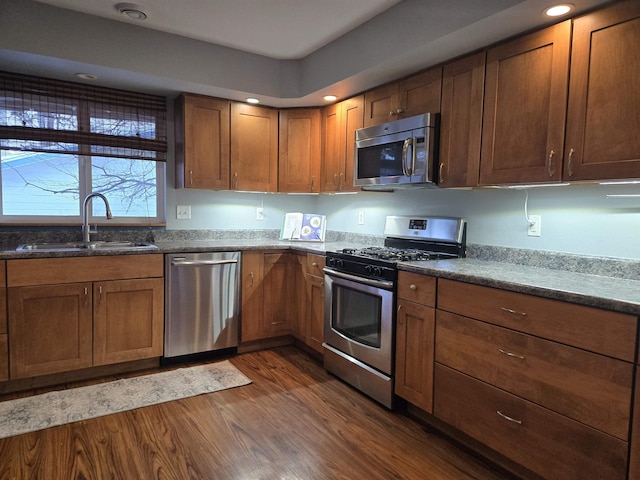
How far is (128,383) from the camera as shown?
2654 mm

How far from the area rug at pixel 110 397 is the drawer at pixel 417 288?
1.26m

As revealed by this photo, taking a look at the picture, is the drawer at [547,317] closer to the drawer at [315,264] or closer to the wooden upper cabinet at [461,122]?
the wooden upper cabinet at [461,122]

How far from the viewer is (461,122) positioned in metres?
2.26

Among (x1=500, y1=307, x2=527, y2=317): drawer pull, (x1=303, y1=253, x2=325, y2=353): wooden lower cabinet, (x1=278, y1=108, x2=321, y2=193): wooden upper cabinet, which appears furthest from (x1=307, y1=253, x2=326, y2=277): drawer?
(x1=500, y1=307, x2=527, y2=317): drawer pull

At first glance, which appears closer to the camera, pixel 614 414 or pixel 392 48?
pixel 614 414

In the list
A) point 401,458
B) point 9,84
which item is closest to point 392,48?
point 401,458

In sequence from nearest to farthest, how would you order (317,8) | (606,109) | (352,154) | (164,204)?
(606,109)
(317,8)
(352,154)
(164,204)

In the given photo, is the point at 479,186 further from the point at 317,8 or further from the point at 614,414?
the point at 317,8

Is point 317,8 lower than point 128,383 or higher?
higher

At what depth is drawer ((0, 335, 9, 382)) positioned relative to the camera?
240cm

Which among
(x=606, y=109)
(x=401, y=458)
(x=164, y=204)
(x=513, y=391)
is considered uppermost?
(x=606, y=109)

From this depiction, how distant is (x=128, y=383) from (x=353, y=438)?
5.07 feet

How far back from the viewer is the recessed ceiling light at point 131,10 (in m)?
2.36

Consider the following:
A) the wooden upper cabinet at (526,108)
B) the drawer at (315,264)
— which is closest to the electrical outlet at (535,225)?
the wooden upper cabinet at (526,108)
